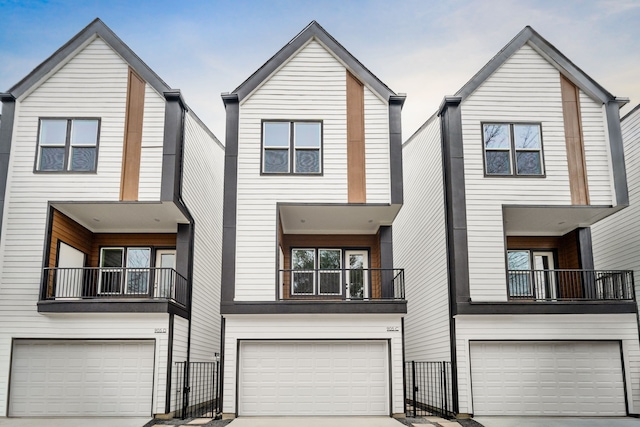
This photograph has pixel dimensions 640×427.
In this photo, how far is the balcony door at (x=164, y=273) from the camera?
54.4ft

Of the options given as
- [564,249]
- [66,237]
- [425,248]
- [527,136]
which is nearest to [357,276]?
[425,248]

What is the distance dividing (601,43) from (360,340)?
13.3m

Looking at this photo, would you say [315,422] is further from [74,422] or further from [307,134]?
[307,134]

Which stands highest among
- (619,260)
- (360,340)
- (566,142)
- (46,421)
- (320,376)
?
(566,142)

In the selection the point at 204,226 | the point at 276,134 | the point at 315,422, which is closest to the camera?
the point at 315,422

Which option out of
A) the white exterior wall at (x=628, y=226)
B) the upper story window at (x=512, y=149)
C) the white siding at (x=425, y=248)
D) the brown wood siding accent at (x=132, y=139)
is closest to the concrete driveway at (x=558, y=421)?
the white siding at (x=425, y=248)

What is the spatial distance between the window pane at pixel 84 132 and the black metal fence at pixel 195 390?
22.7 ft

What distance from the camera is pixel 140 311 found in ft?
50.4

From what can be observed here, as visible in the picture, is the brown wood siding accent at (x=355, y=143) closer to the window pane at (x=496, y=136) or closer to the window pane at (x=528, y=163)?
the window pane at (x=496, y=136)

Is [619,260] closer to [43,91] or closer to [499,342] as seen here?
[499,342]

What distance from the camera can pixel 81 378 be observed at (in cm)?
1552

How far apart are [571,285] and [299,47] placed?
11.5 metres

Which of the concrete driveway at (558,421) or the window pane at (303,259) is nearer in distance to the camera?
the concrete driveway at (558,421)

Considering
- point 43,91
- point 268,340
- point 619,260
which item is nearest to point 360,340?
point 268,340
